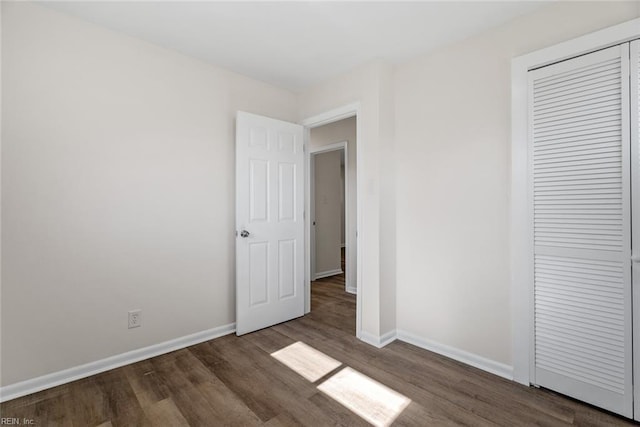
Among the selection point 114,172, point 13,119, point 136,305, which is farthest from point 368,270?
point 13,119

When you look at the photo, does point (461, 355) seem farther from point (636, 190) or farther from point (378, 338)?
point (636, 190)

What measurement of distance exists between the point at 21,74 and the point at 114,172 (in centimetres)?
75

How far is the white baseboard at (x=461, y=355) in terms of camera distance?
2139mm

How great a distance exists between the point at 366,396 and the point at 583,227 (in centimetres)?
168

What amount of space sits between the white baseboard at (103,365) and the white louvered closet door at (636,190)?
2882 millimetres

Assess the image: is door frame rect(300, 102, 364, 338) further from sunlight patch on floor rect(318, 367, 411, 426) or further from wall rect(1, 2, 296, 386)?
wall rect(1, 2, 296, 386)

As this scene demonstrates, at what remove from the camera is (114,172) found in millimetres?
2248

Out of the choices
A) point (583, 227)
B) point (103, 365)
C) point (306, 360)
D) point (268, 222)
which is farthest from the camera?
point (268, 222)

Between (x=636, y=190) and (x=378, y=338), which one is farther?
(x=378, y=338)

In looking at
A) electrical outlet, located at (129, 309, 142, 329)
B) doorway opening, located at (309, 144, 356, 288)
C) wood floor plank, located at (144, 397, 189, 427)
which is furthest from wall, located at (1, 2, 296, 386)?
doorway opening, located at (309, 144, 356, 288)

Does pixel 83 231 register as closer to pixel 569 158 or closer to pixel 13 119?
pixel 13 119

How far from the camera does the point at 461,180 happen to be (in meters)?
2.37

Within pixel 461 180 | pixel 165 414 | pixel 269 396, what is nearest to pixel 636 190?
pixel 461 180

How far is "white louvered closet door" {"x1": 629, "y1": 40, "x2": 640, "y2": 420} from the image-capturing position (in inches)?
65.1
